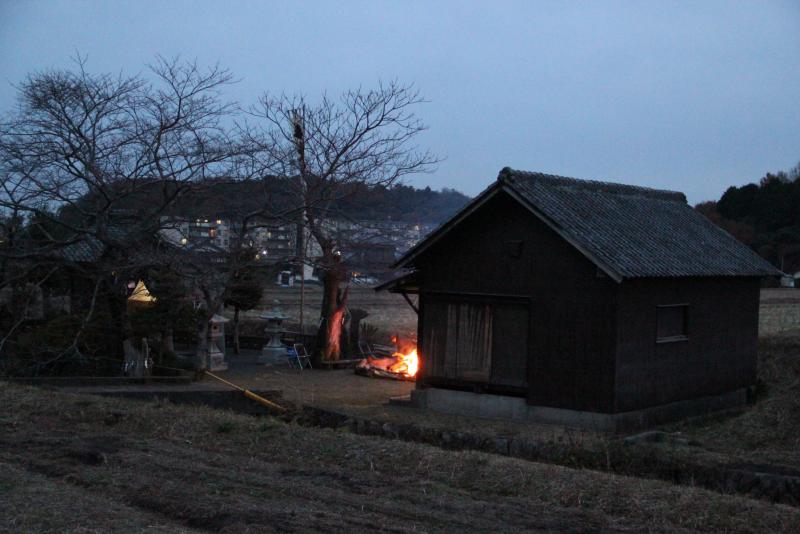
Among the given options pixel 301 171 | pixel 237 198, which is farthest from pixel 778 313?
pixel 237 198

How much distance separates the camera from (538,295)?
17516 millimetres

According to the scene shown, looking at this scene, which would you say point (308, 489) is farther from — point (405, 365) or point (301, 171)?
point (301, 171)

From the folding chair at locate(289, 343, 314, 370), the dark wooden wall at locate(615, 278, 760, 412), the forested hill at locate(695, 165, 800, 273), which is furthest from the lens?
the forested hill at locate(695, 165, 800, 273)

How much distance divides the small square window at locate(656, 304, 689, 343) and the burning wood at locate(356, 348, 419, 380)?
784cm

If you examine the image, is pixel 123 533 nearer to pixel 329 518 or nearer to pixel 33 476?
pixel 329 518

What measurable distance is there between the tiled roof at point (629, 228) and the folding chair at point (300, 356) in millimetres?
8201

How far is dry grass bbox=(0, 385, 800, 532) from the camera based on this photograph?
24.8 ft

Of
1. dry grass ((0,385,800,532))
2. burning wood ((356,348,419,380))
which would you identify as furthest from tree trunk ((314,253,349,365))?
dry grass ((0,385,800,532))

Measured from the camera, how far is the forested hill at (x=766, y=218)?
200 feet

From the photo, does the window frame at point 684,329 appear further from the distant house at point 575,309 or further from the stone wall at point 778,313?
the stone wall at point 778,313

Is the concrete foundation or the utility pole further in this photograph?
the utility pole

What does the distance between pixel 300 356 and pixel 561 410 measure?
1172cm

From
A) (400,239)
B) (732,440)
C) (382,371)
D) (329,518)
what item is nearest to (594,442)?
(732,440)

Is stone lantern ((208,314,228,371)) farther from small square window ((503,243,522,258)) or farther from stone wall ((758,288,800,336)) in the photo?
stone wall ((758,288,800,336))
